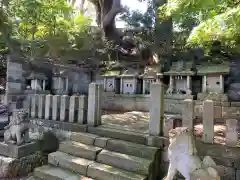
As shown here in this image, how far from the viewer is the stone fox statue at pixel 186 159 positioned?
98.3 inches

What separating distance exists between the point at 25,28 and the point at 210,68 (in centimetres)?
970

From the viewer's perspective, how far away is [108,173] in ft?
10.8

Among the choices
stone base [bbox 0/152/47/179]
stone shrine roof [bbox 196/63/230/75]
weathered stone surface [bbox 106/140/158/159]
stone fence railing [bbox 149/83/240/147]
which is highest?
stone shrine roof [bbox 196/63/230/75]

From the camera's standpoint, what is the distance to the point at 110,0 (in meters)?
12.9

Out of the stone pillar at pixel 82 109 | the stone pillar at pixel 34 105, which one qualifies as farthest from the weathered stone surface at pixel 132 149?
the stone pillar at pixel 34 105

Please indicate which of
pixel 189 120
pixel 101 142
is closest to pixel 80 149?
pixel 101 142

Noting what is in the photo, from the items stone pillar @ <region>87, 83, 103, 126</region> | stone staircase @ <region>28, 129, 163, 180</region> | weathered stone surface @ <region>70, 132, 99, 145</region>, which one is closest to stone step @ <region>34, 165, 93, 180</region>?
stone staircase @ <region>28, 129, 163, 180</region>

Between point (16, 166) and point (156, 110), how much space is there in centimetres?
327

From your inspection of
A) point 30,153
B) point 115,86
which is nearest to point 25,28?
point 115,86

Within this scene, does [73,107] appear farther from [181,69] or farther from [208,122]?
[181,69]

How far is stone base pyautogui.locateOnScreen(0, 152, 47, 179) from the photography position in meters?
3.92

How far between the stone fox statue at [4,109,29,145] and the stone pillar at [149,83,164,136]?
2.87 metres

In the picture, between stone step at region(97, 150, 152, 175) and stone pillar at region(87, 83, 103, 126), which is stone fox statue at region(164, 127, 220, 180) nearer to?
stone step at region(97, 150, 152, 175)

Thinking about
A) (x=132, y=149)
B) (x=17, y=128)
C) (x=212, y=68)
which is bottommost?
(x=132, y=149)
